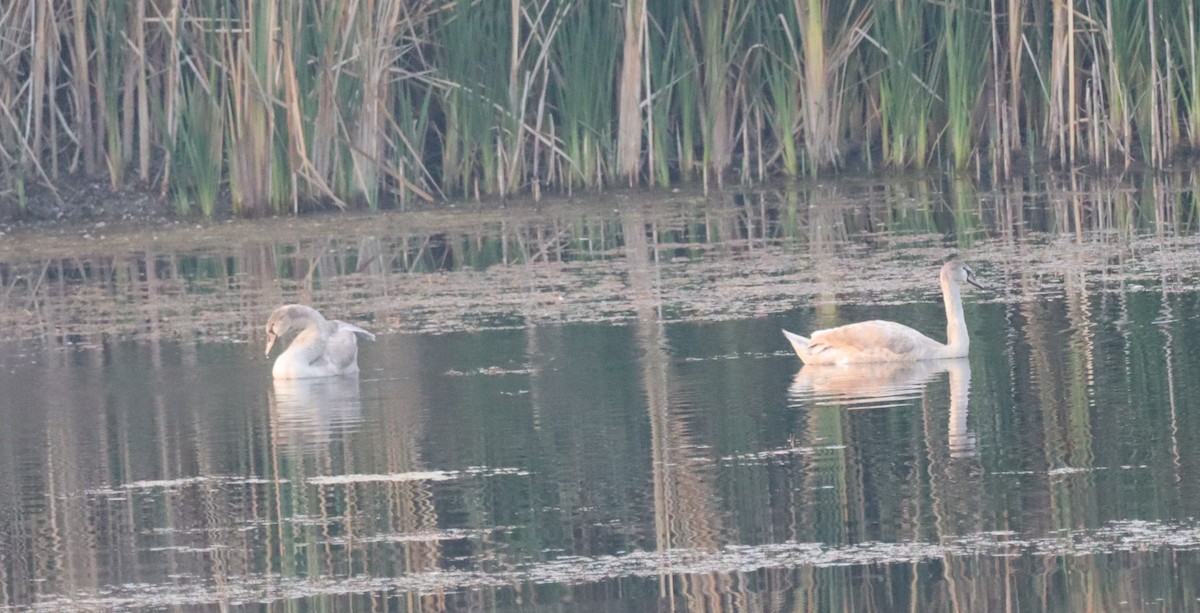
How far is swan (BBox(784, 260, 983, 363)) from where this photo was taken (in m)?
9.16

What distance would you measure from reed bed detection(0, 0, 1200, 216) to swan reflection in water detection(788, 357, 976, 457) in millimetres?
6959

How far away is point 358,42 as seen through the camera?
51.3 feet

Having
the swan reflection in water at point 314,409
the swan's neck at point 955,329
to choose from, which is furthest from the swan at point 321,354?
the swan's neck at point 955,329

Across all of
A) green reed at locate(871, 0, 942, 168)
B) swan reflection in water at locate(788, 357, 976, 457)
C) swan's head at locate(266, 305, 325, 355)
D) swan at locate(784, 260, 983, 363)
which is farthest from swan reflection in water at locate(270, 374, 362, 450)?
green reed at locate(871, 0, 942, 168)

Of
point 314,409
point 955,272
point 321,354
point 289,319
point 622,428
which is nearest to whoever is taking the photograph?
point 622,428

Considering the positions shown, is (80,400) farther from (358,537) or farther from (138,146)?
(138,146)

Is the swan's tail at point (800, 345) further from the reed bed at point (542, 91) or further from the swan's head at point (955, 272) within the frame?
the reed bed at point (542, 91)

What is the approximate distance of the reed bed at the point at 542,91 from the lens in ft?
51.3

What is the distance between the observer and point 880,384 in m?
8.87

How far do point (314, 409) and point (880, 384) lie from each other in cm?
221

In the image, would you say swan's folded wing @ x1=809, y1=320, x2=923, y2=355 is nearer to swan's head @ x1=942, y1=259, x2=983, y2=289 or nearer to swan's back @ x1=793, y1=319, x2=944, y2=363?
swan's back @ x1=793, y1=319, x2=944, y2=363

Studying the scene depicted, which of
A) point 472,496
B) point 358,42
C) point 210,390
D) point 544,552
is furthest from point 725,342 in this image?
point 358,42

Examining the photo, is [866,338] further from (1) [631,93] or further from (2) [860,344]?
(1) [631,93]

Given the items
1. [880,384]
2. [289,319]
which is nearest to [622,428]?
[880,384]
